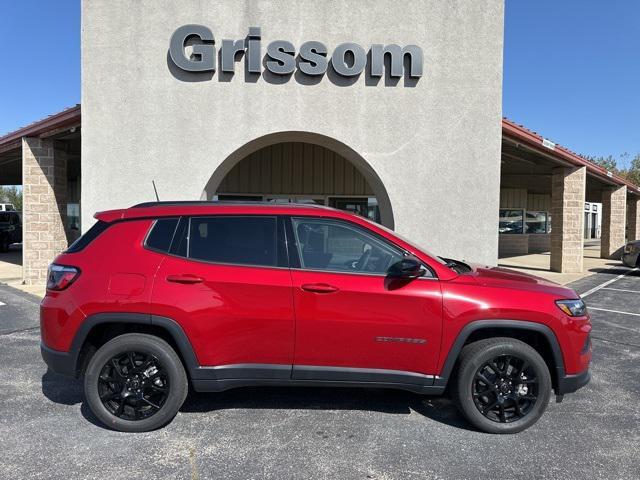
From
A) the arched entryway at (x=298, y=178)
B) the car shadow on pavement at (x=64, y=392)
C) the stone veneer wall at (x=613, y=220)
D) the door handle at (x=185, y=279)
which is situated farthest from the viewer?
the stone veneer wall at (x=613, y=220)

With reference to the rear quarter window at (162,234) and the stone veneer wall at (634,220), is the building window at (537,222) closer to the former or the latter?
the stone veneer wall at (634,220)

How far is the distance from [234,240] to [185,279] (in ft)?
1.59

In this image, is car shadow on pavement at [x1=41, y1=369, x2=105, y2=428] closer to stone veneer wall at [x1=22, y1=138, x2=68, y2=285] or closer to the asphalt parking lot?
the asphalt parking lot

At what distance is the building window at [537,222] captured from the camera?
79.4 ft

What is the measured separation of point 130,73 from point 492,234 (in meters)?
7.30

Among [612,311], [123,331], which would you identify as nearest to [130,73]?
[123,331]

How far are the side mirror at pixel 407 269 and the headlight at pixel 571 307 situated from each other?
1113 millimetres

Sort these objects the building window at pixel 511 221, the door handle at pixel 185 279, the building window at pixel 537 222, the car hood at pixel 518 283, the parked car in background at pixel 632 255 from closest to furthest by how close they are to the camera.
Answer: the door handle at pixel 185 279 < the car hood at pixel 518 283 < the parked car in background at pixel 632 255 < the building window at pixel 511 221 < the building window at pixel 537 222

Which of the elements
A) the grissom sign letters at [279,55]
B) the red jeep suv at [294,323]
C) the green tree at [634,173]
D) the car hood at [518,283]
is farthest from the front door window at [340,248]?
the green tree at [634,173]

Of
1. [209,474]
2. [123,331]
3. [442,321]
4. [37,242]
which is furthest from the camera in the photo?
[37,242]

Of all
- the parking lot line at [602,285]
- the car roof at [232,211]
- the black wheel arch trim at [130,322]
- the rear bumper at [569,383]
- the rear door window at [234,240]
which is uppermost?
the car roof at [232,211]

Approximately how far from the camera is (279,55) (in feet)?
27.6

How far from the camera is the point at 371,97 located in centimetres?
862

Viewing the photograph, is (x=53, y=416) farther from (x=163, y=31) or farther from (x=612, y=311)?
(x=612, y=311)
